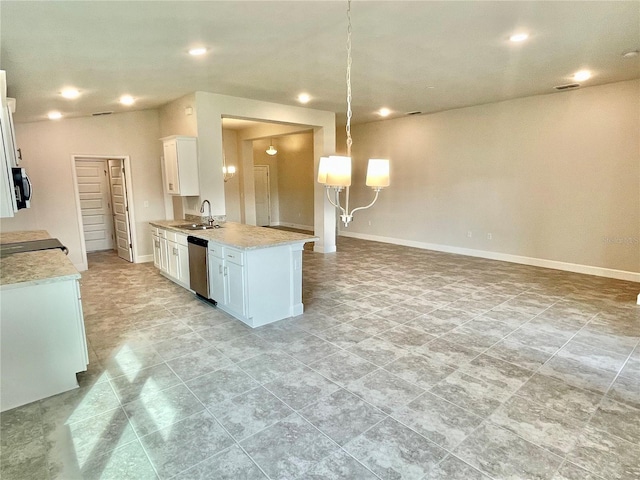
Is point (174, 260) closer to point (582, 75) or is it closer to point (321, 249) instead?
point (321, 249)

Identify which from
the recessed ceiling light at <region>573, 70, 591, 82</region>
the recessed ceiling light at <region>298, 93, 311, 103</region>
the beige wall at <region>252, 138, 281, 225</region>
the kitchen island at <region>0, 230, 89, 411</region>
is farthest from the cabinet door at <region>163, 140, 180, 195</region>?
the beige wall at <region>252, 138, 281, 225</region>

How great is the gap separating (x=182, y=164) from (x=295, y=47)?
9.18ft

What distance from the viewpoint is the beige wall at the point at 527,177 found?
5.36 metres

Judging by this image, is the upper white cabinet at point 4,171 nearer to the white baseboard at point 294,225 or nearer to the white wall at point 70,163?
the white wall at point 70,163

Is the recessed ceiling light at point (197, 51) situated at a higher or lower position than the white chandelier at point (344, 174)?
higher

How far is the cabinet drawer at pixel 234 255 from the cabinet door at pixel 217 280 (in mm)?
155

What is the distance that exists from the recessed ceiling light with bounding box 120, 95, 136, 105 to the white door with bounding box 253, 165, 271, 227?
6330mm

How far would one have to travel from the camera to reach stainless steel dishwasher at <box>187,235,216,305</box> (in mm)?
4449

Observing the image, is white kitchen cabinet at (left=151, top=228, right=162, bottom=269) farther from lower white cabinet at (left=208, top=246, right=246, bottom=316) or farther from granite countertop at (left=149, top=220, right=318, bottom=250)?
lower white cabinet at (left=208, top=246, right=246, bottom=316)

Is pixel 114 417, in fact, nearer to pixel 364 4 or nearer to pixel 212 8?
pixel 212 8

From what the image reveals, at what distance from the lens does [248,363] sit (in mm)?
3070

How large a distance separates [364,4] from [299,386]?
292 centimetres

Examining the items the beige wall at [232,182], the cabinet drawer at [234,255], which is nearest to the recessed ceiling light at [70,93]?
the cabinet drawer at [234,255]

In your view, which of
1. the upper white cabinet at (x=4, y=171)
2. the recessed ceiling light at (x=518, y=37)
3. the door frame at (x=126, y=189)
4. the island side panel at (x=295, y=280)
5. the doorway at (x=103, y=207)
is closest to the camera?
the upper white cabinet at (x=4, y=171)
